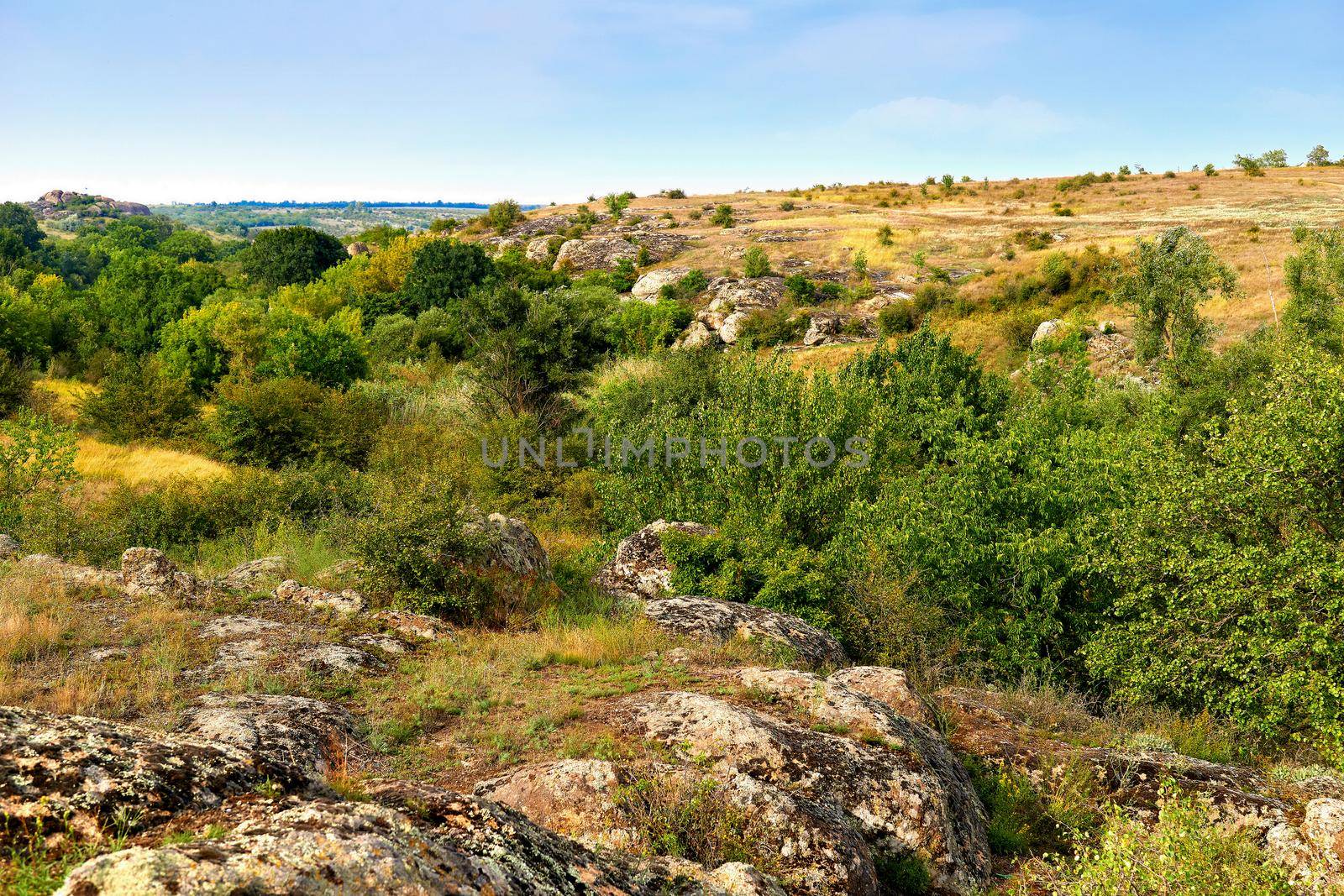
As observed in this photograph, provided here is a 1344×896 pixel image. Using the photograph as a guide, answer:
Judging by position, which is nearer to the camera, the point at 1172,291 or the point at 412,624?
the point at 412,624

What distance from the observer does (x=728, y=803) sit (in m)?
5.20

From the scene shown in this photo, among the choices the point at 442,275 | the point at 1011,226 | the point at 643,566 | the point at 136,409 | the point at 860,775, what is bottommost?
the point at 643,566

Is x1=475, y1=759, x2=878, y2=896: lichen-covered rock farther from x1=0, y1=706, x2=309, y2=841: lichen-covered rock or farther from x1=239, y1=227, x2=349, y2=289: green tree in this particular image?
x1=239, y1=227, x2=349, y2=289: green tree

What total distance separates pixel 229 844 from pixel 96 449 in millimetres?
26123

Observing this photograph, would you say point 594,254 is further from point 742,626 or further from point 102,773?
point 102,773

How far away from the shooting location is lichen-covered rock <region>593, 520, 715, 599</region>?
12.9m

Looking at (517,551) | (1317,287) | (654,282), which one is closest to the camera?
A: (517,551)

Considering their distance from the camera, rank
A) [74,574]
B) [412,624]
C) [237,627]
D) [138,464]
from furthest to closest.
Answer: [138,464] → [74,574] → [412,624] → [237,627]

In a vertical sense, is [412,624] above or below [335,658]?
below

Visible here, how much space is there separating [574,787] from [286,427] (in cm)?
2185

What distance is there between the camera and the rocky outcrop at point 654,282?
170 feet

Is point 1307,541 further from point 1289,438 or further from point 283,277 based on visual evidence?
point 283,277

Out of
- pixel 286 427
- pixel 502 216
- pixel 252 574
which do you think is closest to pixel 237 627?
pixel 252 574

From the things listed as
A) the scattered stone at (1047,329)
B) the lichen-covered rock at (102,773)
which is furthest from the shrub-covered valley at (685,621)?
the scattered stone at (1047,329)
